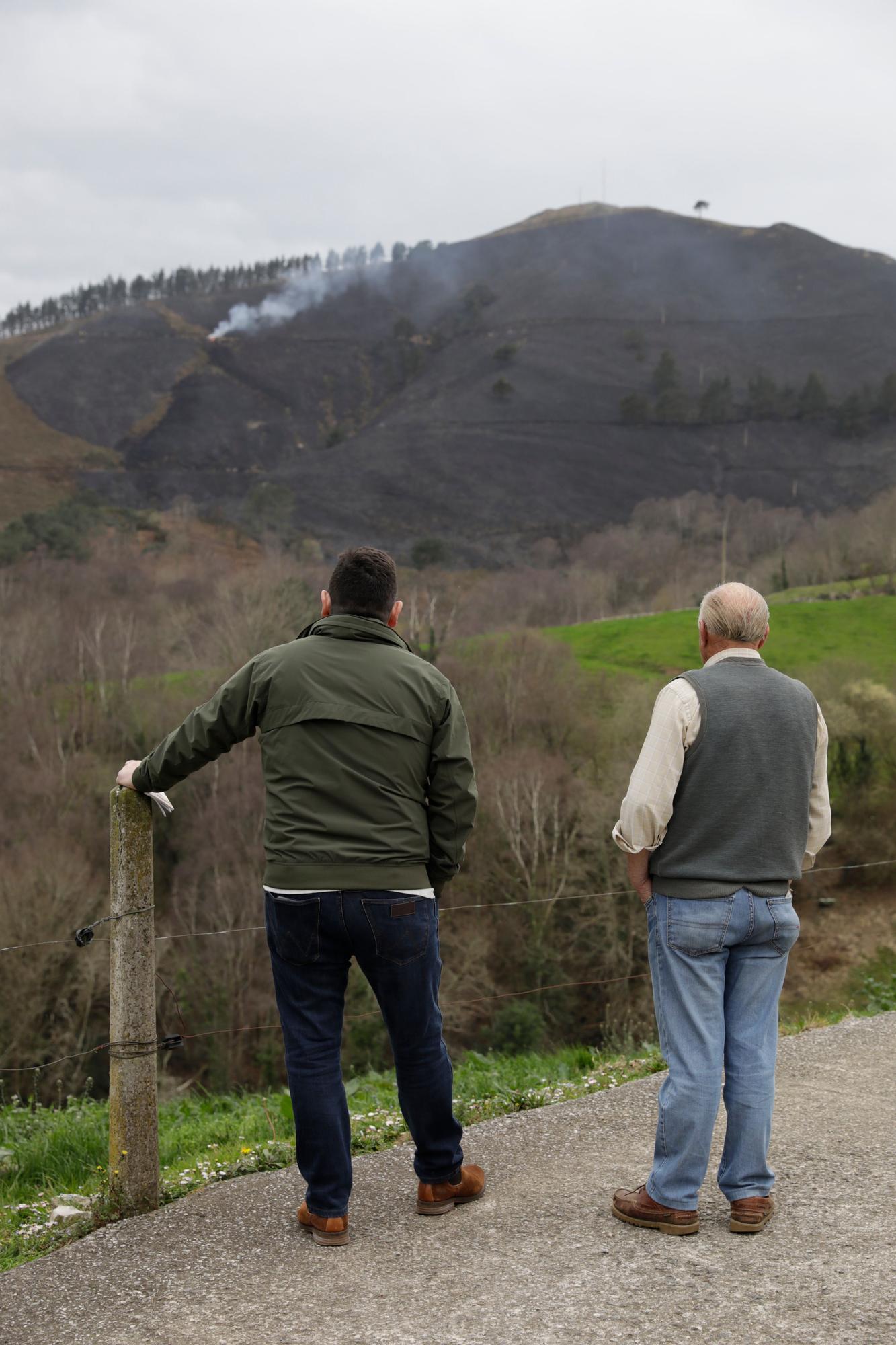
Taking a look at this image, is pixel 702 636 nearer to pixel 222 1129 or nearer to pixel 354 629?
pixel 354 629

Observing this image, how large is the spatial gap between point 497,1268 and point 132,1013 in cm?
168

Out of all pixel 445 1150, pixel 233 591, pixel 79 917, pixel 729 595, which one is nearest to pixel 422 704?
pixel 729 595

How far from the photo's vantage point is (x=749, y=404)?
619 ft

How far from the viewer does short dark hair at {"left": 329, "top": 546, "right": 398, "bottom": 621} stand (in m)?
4.41

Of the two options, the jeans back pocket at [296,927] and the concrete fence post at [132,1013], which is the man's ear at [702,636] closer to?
the jeans back pocket at [296,927]

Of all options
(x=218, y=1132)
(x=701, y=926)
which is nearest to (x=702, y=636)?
(x=701, y=926)

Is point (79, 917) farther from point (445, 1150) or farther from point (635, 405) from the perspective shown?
point (635, 405)

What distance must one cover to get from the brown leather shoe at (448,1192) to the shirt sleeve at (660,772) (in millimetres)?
1455

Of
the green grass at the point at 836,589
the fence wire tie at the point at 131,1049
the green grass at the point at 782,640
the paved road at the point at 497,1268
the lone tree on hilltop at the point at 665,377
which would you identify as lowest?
the green grass at the point at 782,640

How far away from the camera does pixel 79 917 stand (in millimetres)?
38625

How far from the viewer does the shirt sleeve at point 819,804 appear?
4520mm

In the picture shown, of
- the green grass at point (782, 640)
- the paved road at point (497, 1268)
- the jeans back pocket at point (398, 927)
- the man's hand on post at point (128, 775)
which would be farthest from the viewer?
the green grass at point (782, 640)

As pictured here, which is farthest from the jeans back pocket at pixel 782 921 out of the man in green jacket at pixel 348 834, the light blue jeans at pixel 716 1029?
the man in green jacket at pixel 348 834

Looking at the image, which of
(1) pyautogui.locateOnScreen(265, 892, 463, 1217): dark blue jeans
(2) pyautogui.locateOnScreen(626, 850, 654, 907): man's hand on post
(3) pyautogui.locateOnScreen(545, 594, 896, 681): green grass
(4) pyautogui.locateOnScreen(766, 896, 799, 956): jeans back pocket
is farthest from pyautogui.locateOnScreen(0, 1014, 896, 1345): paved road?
(3) pyautogui.locateOnScreen(545, 594, 896, 681): green grass
